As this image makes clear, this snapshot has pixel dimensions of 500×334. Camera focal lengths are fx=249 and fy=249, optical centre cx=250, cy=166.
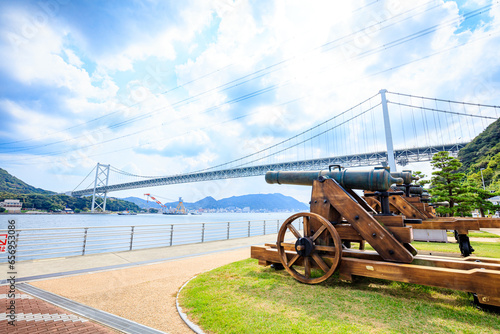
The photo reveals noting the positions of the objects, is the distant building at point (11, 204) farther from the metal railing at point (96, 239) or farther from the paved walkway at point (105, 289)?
the paved walkway at point (105, 289)

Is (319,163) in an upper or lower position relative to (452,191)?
upper

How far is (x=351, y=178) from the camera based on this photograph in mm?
3770

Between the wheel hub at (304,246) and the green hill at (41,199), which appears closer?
the wheel hub at (304,246)

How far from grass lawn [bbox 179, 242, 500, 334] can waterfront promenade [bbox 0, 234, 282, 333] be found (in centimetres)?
41

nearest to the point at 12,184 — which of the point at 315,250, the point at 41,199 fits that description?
the point at 41,199

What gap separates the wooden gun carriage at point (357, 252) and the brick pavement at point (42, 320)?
2.55 meters

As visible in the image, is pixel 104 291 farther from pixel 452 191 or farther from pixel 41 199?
pixel 41 199

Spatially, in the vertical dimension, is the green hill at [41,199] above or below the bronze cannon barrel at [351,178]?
above

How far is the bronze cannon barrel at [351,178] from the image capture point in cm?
351

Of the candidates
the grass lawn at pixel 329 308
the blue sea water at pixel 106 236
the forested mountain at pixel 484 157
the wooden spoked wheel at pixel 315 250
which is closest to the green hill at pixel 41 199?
the blue sea water at pixel 106 236

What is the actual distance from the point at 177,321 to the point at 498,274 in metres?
3.26

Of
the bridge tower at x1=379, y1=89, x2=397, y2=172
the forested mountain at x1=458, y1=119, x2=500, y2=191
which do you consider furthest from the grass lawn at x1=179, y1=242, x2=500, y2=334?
the forested mountain at x1=458, y1=119, x2=500, y2=191

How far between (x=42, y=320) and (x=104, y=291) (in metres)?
1.08

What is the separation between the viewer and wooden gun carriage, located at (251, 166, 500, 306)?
8.91ft
